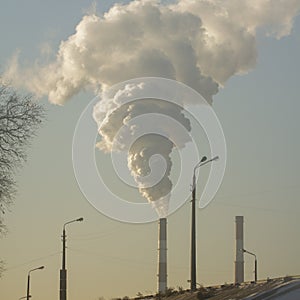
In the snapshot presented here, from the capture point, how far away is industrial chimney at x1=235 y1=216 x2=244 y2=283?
88.1m

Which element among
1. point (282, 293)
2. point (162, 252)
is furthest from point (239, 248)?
point (282, 293)

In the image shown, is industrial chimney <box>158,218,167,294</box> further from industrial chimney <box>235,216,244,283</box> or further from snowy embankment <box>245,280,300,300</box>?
snowy embankment <box>245,280,300,300</box>

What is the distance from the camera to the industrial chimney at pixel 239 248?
88.1 metres

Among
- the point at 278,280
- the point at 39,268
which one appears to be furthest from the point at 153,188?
the point at 278,280

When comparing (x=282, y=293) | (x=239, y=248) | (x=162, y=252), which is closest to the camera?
(x=282, y=293)

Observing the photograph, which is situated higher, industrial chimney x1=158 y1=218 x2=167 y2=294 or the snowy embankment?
industrial chimney x1=158 y1=218 x2=167 y2=294

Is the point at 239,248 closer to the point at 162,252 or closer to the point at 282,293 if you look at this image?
the point at 162,252

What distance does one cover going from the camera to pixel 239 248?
88750mm

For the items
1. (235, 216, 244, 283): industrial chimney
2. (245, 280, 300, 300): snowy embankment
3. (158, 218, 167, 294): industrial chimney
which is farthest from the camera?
(235, 216, 244, 283): industrial chimney

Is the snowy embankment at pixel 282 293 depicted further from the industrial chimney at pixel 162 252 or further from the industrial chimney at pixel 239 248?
the industrial chimney at pixel 239 248

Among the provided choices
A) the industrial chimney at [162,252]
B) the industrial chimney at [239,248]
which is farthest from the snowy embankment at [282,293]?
the industrial chimney at [239,248]

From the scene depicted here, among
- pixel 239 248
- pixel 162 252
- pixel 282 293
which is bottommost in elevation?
pixel 282 293

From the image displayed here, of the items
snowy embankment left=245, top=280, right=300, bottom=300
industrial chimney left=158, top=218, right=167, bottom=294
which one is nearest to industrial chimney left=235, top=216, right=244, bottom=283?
industrial chimney left=158, top=218, right=167, bottom=294

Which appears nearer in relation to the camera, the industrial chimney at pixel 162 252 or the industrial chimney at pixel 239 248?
the industrial chimney at pixel 162 252
